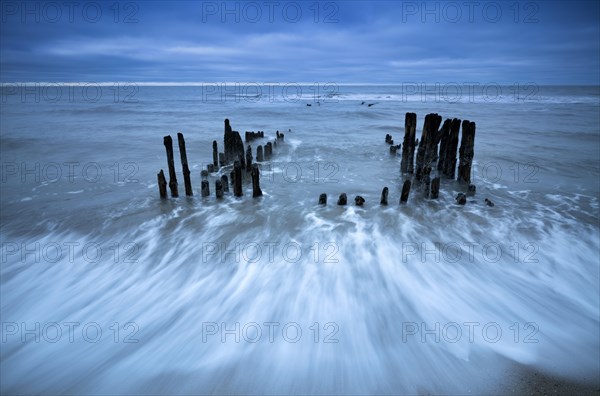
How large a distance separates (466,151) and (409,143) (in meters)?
2.04

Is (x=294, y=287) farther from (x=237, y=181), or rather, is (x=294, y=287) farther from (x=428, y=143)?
(x=428, y=143)

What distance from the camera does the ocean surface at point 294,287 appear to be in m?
4.20

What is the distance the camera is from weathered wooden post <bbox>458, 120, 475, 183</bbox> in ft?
33.8

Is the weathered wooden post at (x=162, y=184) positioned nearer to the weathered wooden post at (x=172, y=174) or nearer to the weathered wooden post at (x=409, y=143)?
the weathered wooden post at (x=172, y=174)

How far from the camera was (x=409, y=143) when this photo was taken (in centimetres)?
1200

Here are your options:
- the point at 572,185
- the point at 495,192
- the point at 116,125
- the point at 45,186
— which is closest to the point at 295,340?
the point at 495,192

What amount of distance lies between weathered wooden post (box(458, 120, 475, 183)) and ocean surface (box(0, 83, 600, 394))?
16.9 inches

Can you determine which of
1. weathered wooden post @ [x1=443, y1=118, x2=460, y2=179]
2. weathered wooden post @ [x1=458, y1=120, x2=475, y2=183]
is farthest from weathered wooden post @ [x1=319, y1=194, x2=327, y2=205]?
weathered wooden post @ [x1=443, y1=118, x2=460, y2=179]

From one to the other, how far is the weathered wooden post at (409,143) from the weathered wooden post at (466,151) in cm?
164

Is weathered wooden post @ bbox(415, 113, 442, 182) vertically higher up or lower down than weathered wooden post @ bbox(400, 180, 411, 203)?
higher up

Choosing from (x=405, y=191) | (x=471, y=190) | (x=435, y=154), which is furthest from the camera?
(x=435, y=154)

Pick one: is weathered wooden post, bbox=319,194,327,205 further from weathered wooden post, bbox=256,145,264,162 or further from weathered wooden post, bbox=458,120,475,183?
weathered wooden post, bbox=256,145,264,162

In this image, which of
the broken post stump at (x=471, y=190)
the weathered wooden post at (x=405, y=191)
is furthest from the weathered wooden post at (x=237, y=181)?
the broken post stump at (x=471, y=190)

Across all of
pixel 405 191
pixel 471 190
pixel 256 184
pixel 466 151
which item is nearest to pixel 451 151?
pixel 466 151
